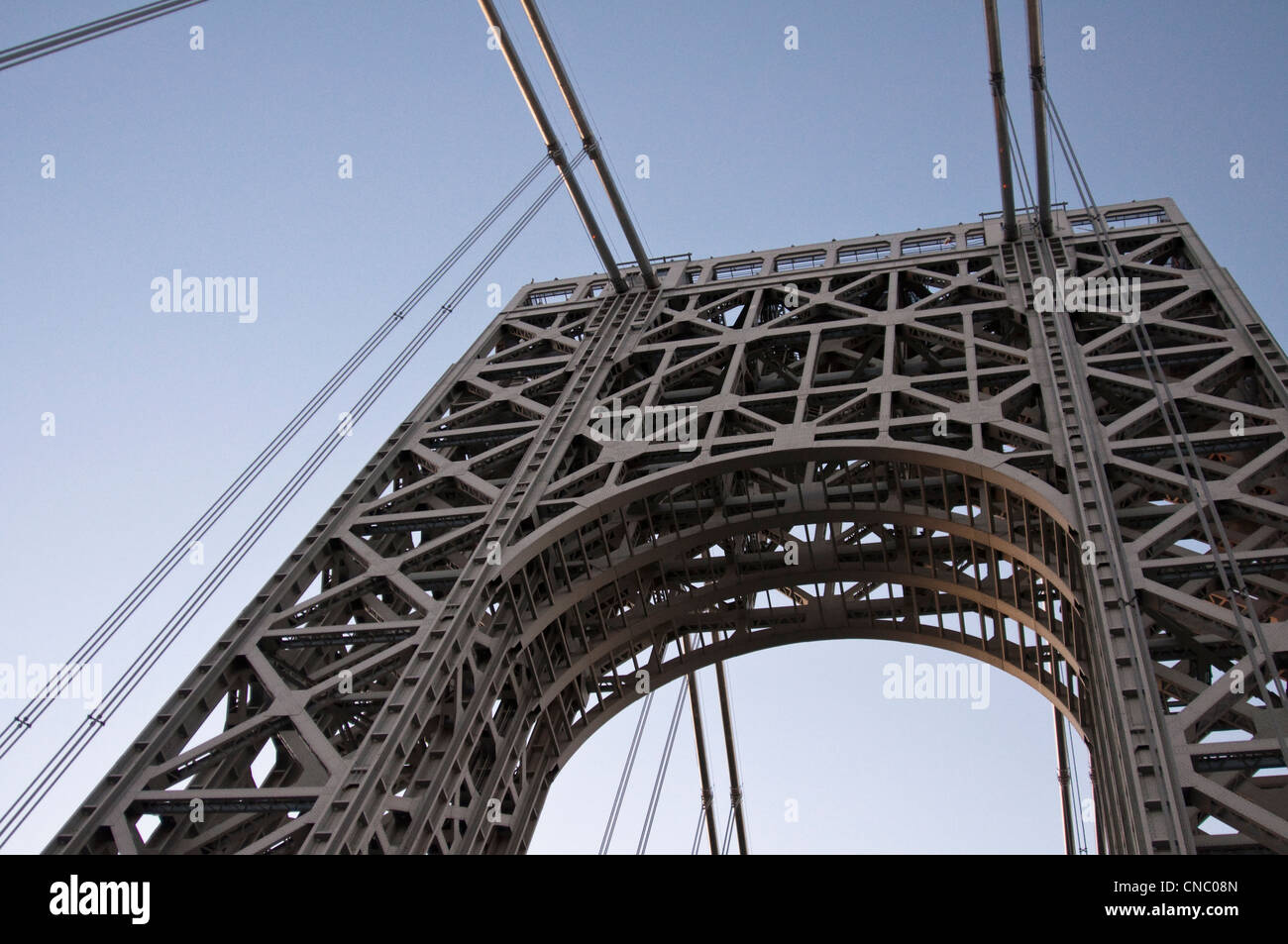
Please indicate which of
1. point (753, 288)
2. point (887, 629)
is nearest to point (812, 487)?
point (887, 629)

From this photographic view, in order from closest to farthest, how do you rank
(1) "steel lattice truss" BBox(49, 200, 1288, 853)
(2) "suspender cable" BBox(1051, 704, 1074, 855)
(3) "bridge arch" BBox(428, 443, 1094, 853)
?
(1) "steel lattice truss" BBox(49, 200, 1288, 853)
(3) "bridge arch" BBox(428, 443, 1094, 853)
(2) "suspender cable" BBox(1051, 704, 1074, 855)

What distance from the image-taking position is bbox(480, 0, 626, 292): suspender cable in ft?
88.6

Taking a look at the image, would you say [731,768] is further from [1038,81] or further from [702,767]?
[1038,81]

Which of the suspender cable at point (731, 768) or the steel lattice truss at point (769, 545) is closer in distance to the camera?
the steel lattice truss at point (769, 545)

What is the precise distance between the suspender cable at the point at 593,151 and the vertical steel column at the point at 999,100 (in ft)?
26.7

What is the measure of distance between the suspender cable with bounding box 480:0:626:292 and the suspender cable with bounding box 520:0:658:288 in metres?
0.57

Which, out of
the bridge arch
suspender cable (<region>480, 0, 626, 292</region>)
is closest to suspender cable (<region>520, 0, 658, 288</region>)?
suspender cable (<region>480, 0, 626, 292</region>)

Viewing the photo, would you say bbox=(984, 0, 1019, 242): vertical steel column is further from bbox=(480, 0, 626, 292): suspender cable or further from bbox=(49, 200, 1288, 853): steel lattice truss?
bbox=(480, 0, 626, 292): suspender cable

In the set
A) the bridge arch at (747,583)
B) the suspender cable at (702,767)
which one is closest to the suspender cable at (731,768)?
the suspender cable at (702,767)

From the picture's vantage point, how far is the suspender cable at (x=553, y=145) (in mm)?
27016

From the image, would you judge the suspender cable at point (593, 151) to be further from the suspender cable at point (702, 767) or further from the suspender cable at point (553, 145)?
the suspender cable at point (702, 767)

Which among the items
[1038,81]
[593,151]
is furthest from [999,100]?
[593,151]

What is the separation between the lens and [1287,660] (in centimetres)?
1695
